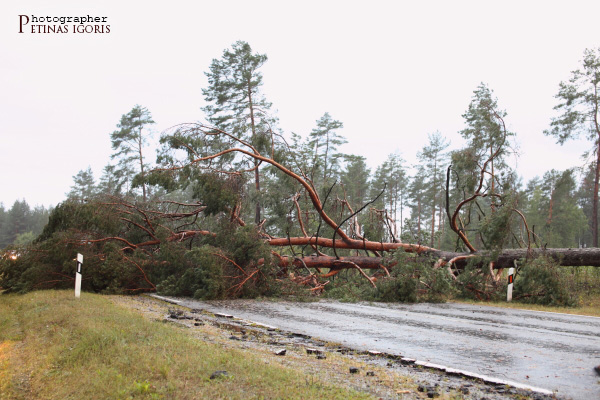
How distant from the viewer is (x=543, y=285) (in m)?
11.8

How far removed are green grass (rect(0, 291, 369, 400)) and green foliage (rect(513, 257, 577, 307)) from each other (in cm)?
969

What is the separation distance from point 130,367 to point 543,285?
11.1 m

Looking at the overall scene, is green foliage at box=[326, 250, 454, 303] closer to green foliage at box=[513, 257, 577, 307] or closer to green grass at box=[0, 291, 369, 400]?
green foliage at box=[513, 257, 577, 307]

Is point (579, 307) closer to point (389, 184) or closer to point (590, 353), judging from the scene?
point (590, 353)

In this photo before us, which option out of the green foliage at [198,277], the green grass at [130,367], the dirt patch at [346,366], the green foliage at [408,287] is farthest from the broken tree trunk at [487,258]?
the green grass at [130,367]

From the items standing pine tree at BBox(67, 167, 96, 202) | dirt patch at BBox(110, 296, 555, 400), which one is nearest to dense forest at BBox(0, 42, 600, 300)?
dirt patch at BBox(110, 296, 555, 400)

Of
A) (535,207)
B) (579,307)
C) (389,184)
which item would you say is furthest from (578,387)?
(535,207)

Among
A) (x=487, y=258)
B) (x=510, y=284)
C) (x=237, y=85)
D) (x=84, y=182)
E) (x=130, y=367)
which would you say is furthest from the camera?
(x=84, y=182)

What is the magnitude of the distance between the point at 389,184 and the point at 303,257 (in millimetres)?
39599

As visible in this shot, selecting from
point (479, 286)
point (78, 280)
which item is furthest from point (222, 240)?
point (479, 286)

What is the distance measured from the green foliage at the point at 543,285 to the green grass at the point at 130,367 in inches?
382

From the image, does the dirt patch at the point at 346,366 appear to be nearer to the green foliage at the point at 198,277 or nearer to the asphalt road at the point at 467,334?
the asphalt road at the point at 467,334

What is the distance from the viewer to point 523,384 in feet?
13.5

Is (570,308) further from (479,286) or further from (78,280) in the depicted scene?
(78,280)
